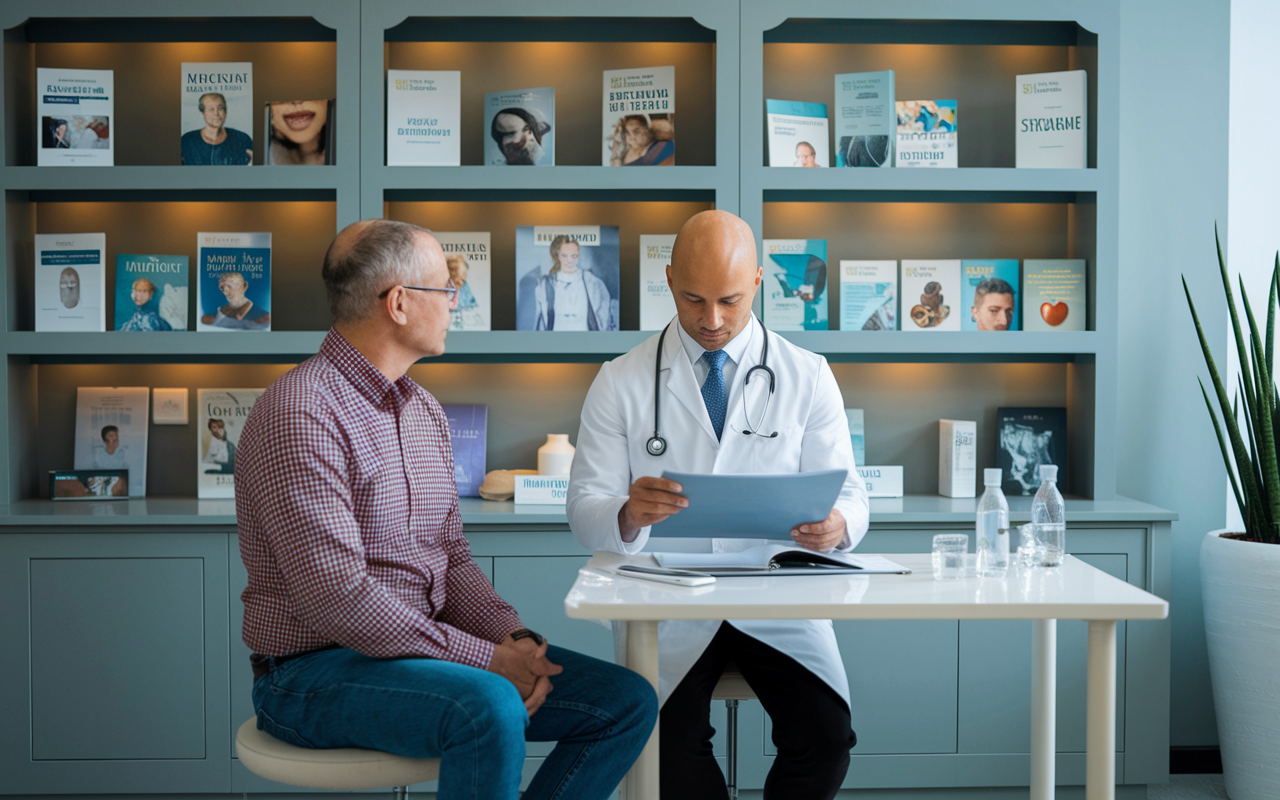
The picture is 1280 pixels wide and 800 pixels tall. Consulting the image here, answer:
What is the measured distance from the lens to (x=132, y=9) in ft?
9.77

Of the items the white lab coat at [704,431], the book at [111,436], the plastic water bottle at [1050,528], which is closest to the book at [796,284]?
the white lab coat at [704,431]

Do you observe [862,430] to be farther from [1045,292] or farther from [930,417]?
[1045,292]

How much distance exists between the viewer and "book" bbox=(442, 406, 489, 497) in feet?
10.6

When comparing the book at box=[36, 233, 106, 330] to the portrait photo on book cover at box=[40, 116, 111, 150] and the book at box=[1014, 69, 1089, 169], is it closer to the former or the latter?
the portrait photo on book cover at box=[40, 116, 111, 150]

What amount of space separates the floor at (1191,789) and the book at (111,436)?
3.55 m

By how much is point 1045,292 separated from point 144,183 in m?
2.99

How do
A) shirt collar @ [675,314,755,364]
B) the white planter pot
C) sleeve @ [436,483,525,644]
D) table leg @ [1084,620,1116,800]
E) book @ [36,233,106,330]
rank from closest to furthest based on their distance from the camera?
table leg @ [1084,620,1116,800]
sleeve @ [436,483,525,644]
shirt collar @ [675,314,755,364]
the white planter pot
book @ [36,233,106,330]

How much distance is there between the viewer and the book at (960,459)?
3156mm

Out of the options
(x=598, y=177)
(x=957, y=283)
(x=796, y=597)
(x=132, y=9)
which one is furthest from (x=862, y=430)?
(x=132, y=9)

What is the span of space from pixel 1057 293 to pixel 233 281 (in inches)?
110

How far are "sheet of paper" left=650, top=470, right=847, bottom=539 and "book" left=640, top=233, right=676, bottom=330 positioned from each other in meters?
1.48

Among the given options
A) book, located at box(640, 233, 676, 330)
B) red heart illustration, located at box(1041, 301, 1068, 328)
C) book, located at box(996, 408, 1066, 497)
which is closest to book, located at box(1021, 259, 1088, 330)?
red heart illustration, located at box(1041, 301, 1068, 328)

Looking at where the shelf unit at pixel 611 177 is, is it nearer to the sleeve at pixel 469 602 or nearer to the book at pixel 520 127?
the book at pixel 520 127

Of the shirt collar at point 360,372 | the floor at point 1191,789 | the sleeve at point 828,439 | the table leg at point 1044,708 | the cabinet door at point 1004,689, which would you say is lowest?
the floor at point 1191,789
